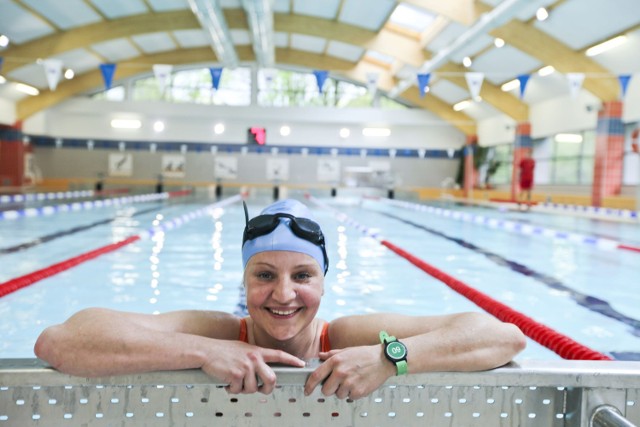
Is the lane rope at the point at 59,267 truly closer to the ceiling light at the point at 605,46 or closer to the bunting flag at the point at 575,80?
the bunting flag at the point at 575,80

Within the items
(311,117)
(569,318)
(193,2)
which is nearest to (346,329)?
(569,318)

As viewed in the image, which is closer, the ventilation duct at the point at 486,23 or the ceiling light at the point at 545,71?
the ventilation duct at the point at 486,23

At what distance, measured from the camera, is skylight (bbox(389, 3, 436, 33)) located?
1711 centimetres

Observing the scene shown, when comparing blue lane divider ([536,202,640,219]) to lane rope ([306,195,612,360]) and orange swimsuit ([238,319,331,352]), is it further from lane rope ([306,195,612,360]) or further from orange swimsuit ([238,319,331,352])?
orange swimsuit ([238,319,331,352])

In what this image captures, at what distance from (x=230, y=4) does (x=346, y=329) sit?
17676 mm

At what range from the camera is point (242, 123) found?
2662 centimetres

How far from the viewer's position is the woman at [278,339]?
1.41m

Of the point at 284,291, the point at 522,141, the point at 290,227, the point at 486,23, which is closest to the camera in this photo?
the point at 284,291

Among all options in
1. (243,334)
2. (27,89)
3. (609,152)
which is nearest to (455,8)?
(609,152)

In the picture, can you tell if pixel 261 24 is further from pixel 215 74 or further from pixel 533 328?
pixel 533 328

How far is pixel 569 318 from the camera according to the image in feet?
14.0

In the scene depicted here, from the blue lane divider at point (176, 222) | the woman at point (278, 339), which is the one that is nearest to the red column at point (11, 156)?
the blue lane divider at point (176, 222)

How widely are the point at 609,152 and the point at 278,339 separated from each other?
622 inches

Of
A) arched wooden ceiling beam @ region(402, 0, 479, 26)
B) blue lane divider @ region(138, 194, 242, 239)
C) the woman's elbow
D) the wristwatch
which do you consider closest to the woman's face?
the wristwatch
